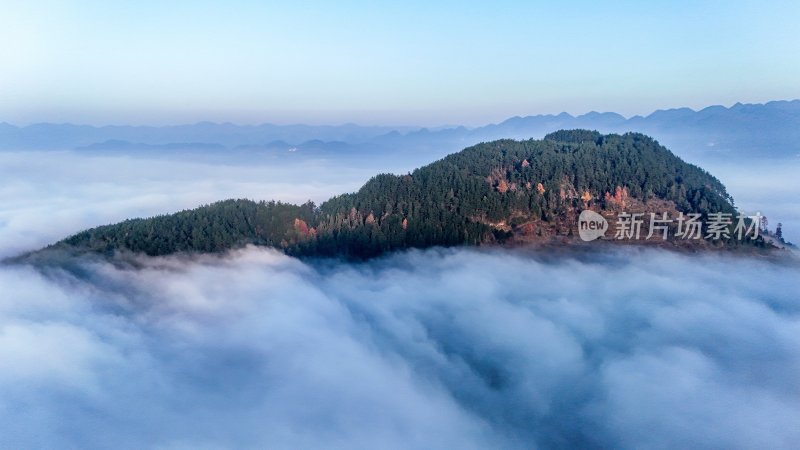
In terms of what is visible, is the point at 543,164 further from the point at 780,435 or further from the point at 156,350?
the point at 156,350

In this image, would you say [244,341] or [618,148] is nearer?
[244,341]

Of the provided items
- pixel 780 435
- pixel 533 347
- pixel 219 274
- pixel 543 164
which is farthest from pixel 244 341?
pixel 543 164

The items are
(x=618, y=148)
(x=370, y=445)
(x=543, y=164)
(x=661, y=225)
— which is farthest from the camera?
(x=618, y=148)

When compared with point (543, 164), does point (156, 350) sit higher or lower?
lower

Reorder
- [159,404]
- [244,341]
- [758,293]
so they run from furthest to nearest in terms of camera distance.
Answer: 1. [758,293]
2. [244,341]
3. [159,404]

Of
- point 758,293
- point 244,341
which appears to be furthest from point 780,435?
point 244,341

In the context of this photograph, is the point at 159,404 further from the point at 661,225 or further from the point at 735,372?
the point at 661,225

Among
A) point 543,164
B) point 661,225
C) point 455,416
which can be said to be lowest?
point 455,416
